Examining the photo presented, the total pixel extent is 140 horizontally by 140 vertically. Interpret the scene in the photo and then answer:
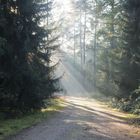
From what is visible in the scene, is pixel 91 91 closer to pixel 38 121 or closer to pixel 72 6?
pixel 72 6

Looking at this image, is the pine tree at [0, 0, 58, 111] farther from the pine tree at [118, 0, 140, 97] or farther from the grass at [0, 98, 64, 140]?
the pine tree at [118, 0, 140, 97]

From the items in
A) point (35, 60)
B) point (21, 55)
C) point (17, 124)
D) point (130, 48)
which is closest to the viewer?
point (17, 124)

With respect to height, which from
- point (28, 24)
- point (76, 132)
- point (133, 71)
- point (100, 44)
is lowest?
point (76, 132)

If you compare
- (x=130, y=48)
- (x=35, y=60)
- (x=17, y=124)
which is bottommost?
(x=17, y=124)

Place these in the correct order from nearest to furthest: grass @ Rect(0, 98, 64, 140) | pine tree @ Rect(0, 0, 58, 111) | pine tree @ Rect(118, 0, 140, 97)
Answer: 1. grass @ Rect(0, 98, 64, 140)
2. pine tree @ Rect(0, 0, 58, 111)
3. pine tree @ Rect(118, 0, 140, 97)

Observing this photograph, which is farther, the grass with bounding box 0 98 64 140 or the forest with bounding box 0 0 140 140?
the forest with bounding box 0 0 140 140

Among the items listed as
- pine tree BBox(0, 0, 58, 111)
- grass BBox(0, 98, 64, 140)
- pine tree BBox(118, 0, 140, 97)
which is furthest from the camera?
pine tree BBox(118, 0, 140, 97)

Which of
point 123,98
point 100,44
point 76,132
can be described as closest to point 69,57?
point 100,44

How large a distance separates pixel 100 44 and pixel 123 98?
1102 inches

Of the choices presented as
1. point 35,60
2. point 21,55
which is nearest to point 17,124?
point 21,55

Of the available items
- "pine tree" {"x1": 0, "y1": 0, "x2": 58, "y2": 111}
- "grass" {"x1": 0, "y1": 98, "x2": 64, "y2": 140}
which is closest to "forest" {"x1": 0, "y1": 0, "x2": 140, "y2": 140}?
"pine tree" {"x1": 0, "y1": 0, "x2": 58, "y2": 111}

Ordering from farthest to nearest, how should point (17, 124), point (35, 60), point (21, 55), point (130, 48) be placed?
Result: point (130, 48)
point (35, 60)
point (21, 55)
point (17, 124)

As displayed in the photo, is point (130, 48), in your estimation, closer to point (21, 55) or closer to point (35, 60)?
point (35, 60)

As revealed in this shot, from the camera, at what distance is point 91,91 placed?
5284 cm
